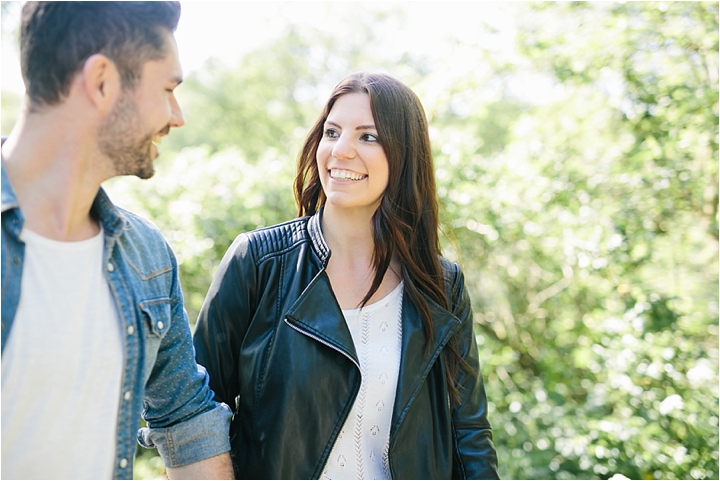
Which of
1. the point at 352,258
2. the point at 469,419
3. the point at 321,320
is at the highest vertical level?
the point at 352,258

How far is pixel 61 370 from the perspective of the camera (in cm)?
151

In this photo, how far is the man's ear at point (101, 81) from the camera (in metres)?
1.50

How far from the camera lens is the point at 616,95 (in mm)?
4812

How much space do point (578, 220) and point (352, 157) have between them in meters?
2.94

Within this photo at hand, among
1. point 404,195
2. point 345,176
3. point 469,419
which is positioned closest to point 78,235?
point 345,176

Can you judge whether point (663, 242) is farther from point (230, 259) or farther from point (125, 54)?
point (125, 54)

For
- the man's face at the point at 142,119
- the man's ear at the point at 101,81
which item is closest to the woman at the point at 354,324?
the man's face at the point at 142,119

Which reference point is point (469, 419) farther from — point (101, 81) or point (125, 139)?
point (101, 81)

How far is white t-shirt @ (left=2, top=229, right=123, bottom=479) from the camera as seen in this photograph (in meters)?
1.47

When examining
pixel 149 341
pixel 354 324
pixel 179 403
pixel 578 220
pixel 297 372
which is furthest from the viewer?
pixel 578 220

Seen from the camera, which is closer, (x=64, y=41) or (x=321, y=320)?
(x=64, y=41)

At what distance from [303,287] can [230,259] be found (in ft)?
0.84

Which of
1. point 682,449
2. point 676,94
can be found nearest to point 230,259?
point 682,449

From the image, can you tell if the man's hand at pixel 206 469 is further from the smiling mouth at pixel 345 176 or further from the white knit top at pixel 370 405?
the smiling mouth at pixel 345 176
